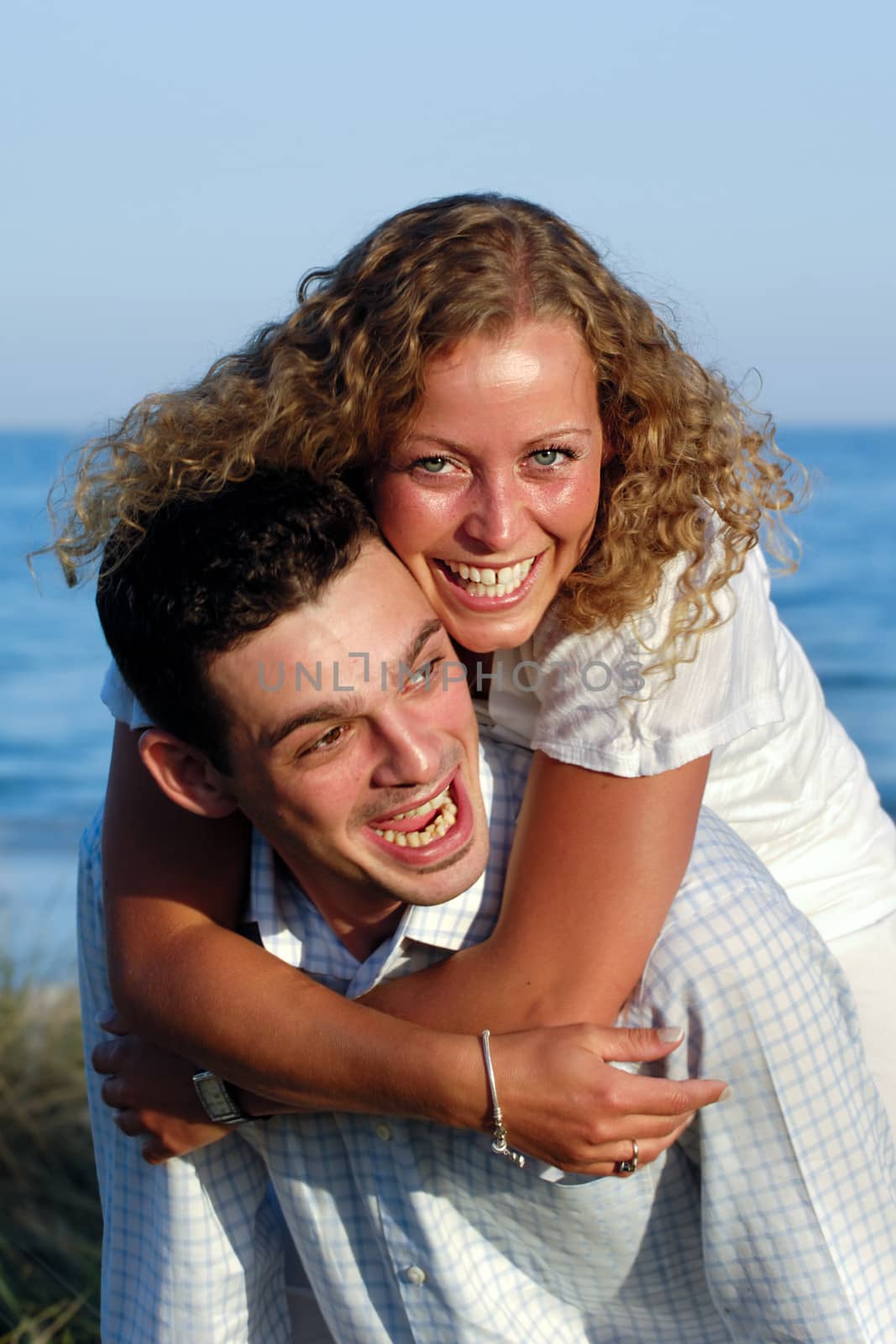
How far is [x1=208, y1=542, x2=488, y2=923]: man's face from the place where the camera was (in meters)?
2.64

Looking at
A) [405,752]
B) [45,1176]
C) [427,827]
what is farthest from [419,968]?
[45,1176]

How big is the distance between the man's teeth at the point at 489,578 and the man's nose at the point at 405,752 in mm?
299

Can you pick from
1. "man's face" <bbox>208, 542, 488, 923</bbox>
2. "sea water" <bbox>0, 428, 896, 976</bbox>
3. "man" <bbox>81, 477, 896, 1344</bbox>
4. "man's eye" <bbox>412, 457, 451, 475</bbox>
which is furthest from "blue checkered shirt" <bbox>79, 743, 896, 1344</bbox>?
"sea water" <bbox>0, 428, 896, 976</bbox>

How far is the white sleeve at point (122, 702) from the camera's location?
2.94 metres

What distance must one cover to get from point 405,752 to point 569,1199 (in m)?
0.84

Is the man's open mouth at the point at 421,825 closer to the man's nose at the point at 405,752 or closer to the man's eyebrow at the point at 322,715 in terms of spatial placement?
the man's nose at the point at 405,752

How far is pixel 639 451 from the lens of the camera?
2.97 m

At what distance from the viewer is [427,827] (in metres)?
2.71

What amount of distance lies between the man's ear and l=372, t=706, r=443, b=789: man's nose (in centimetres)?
35

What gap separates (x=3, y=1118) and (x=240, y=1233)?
2.18m

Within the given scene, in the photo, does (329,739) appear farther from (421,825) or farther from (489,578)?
(489,578)

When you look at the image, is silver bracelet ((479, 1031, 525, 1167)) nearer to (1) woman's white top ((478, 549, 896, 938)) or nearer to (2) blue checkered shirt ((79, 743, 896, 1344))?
(2) blue checkered shirt ((79, 743, 896, 1344))

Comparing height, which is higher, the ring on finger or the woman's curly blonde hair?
the woman's curly blonde hair

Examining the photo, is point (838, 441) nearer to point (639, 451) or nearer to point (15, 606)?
point (15, 606)
